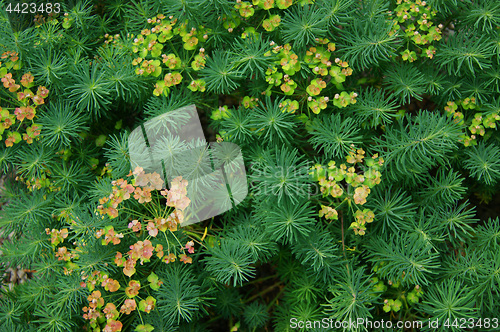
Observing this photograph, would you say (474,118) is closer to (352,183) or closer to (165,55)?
(352,183)

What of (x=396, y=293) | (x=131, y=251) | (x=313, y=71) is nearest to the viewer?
(x=131, y=251)

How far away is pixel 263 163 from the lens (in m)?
1.61

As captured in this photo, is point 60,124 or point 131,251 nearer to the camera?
point 131,251

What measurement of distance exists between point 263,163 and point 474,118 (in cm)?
108

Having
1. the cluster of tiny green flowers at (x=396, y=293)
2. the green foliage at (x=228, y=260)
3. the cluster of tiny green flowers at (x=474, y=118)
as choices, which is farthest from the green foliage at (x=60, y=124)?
the cluster of tiny green flowers at (x=474, y=118)

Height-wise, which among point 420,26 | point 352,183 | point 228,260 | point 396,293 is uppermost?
point 420,26

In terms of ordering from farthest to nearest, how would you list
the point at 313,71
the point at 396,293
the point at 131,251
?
the point at 396,293, the point at 313,71, the point at 131,251

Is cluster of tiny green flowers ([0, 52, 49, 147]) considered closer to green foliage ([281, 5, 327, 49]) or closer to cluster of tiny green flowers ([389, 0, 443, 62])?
green foliage ([281, 5, 327, 49])

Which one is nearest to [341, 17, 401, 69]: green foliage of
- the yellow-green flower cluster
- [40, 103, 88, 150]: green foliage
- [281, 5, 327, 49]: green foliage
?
[281, 5, 327, 49]: green foliage

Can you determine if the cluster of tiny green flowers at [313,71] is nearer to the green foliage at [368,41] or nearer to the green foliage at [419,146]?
the green foliage at [368,41]

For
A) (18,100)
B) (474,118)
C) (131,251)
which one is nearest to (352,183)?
(474,118)

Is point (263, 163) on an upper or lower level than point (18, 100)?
lower

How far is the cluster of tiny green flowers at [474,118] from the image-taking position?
1.71 meters

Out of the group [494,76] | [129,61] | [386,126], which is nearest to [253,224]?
[386,126]
